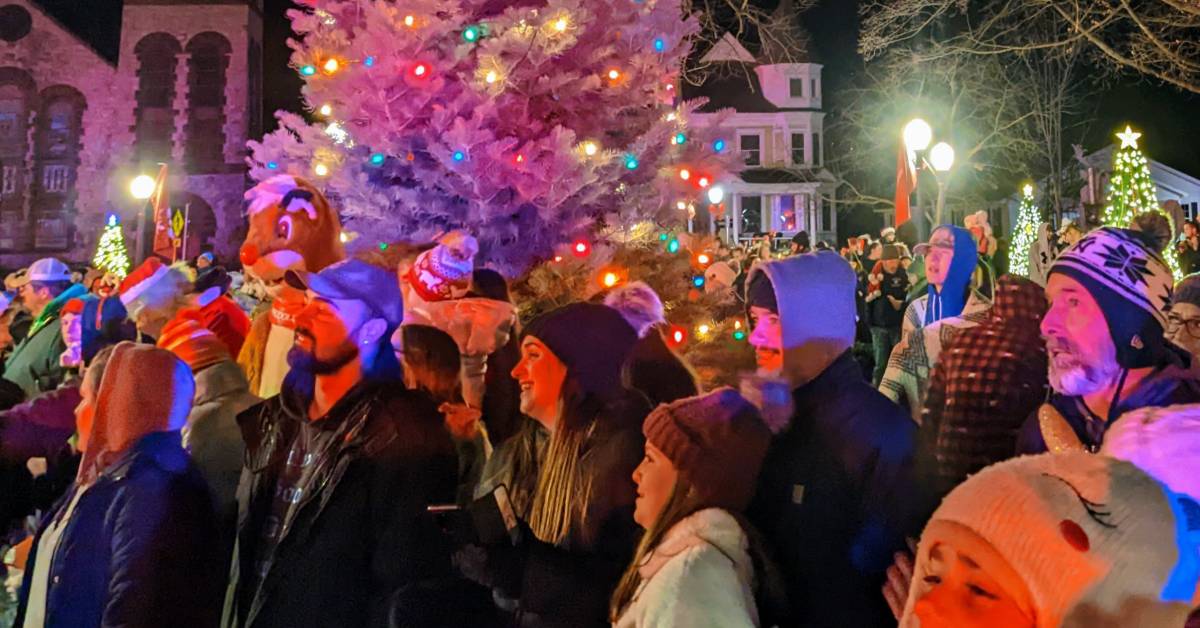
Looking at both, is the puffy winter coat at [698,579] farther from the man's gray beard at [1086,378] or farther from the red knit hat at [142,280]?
the red knit hat at [142,280]

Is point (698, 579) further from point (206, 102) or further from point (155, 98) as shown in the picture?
point (155, 98)

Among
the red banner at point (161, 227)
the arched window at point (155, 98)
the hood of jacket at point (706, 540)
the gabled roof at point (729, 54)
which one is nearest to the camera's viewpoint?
the hood of jacket at point (706, 540)

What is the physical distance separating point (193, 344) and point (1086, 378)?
4.03 metres

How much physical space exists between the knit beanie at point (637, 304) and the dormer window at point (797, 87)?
52.4 m

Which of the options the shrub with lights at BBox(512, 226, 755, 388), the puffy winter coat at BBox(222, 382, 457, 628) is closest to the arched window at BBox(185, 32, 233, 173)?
the shrub with lights at BBox(512, 226, 755, 388)

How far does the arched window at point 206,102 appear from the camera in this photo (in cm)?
3828

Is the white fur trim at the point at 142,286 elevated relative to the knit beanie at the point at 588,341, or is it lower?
elevated

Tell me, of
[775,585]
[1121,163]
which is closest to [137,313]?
[775,585]

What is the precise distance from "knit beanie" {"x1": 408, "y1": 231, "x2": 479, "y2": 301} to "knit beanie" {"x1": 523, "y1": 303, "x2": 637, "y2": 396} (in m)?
1.56

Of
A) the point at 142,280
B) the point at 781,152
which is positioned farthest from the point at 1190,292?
the point at 781,152

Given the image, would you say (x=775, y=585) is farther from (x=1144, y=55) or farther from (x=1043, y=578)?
(x=1144, y=55)

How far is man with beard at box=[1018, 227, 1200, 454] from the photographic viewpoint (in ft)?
9.83

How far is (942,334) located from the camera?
5891 millimetres

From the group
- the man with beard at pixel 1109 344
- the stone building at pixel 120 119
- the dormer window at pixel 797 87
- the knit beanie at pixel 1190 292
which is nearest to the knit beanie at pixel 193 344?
the man with beard at pixel 1109 344
